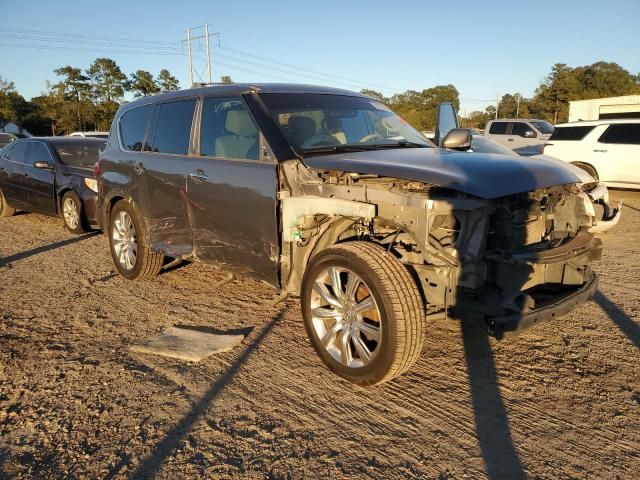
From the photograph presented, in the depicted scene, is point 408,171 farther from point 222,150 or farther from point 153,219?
point 153,219

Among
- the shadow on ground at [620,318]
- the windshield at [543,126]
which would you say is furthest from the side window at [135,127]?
the windshield at [543,126]

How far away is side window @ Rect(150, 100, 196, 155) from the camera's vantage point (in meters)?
4.89

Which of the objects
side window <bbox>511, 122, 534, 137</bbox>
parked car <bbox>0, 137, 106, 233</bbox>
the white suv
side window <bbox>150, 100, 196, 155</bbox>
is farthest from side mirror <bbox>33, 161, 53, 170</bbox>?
side window <bbox>511, 122, 534, 137</bbox>

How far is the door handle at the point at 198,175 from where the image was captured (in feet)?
14.8

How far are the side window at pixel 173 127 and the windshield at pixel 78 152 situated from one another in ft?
14.8

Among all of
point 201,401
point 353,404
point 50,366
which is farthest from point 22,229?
point 353,404

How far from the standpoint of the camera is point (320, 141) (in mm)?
4230

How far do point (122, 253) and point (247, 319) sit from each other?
213 centimetres

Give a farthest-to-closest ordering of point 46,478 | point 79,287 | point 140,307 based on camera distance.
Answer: point 79,287
point 140,307
point 46,478

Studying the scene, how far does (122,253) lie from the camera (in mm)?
5961

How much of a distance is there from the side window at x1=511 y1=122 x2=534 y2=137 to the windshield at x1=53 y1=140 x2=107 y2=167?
14692 millimetres

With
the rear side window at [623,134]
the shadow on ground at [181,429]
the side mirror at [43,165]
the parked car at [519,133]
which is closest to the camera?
the shadow on ground at [181,429]

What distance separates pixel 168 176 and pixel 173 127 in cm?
52

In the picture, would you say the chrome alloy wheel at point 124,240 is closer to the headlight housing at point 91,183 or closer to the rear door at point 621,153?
the headlight housing at point 91,183
